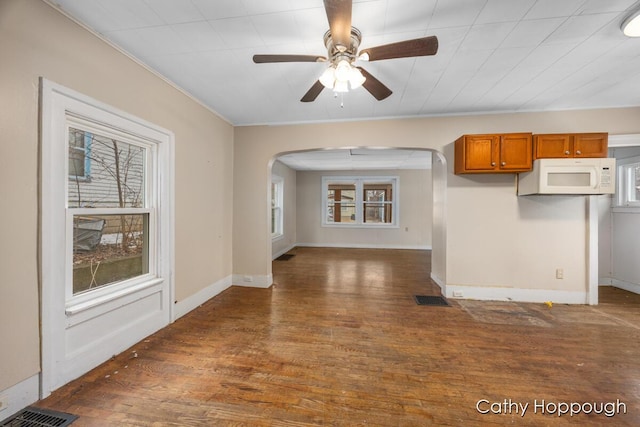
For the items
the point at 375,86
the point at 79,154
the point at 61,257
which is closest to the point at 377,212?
the point at 375,86

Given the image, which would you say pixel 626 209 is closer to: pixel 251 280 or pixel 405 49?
pixel 405 49

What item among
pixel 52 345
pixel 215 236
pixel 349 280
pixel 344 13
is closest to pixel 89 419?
pixel 52 345

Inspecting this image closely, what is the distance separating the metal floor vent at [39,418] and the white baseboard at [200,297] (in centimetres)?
127

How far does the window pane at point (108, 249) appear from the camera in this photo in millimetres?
1982

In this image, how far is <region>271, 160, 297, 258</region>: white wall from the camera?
257 inches

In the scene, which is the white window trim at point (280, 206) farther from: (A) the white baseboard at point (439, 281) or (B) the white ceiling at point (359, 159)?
(A) the white baseboard at point (439, 281)

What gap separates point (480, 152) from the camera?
3.16 metres

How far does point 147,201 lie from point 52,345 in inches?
52.5

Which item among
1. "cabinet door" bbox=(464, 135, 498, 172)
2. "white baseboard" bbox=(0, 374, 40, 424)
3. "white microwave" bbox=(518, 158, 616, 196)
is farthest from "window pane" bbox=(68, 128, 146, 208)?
"white microwave" bbox=(518, 158, 616, 196)

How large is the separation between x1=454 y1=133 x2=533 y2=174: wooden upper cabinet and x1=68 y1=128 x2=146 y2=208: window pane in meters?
3.72

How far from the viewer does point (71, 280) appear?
1.88 metres

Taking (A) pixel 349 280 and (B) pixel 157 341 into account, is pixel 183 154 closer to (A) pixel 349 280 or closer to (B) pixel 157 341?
(B) pixel 157 341

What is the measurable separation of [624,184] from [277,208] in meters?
6.52

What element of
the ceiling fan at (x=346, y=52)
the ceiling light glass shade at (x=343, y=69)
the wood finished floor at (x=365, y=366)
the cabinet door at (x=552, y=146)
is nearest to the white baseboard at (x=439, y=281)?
the wood finished floor at (x=365, y=366)
